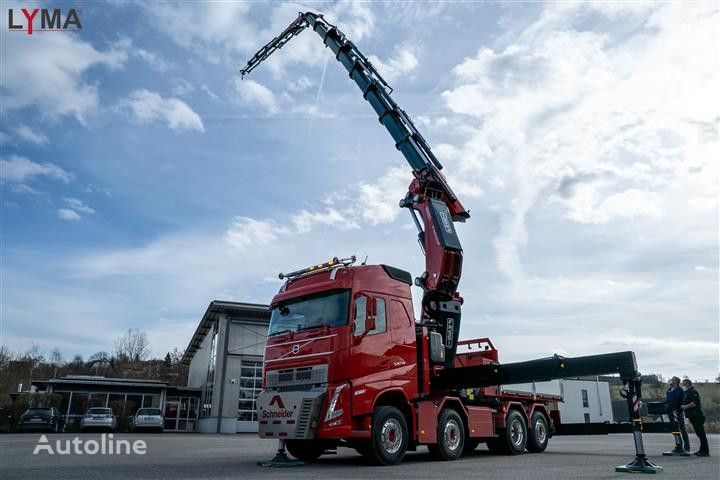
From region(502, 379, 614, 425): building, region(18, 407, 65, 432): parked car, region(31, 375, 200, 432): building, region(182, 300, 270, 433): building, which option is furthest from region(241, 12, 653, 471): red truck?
region(502, 379, 614, 425): building

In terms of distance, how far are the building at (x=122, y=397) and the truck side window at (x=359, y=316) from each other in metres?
27.2

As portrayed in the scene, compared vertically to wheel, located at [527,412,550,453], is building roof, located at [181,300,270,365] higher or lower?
higher

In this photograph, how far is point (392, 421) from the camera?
9.54 m

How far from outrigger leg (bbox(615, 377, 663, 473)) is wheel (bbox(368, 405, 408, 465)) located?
3454 mm

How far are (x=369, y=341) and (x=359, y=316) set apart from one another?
0.46 m

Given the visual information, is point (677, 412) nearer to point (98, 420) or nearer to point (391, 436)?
point (391, 436)

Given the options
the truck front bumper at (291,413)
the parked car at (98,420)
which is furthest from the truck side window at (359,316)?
the parked car at (98,420)

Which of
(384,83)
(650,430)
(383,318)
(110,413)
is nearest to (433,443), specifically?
(383,318)

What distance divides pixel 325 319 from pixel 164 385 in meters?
27.8

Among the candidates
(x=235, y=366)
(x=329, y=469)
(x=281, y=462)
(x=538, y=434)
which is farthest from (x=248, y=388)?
(x=329, y=469)

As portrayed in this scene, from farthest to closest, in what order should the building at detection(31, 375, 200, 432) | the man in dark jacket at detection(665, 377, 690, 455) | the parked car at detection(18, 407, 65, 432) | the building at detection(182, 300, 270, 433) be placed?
the building at detection(31, 375, 200, 432) < the building at detection(182, 300, 270, 433) < the parked car at detection(18, 407, 65, 432) < the man in dark jacket at detection(665, 377, 690, 455)

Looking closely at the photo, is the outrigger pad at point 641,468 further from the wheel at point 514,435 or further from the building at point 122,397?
the building at point 122,397

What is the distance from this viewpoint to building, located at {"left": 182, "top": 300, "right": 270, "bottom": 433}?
30078 mm

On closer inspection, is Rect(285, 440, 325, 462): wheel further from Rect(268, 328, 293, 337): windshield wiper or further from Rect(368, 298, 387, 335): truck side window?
Rect(368, 298, 387, 335): truck side window
